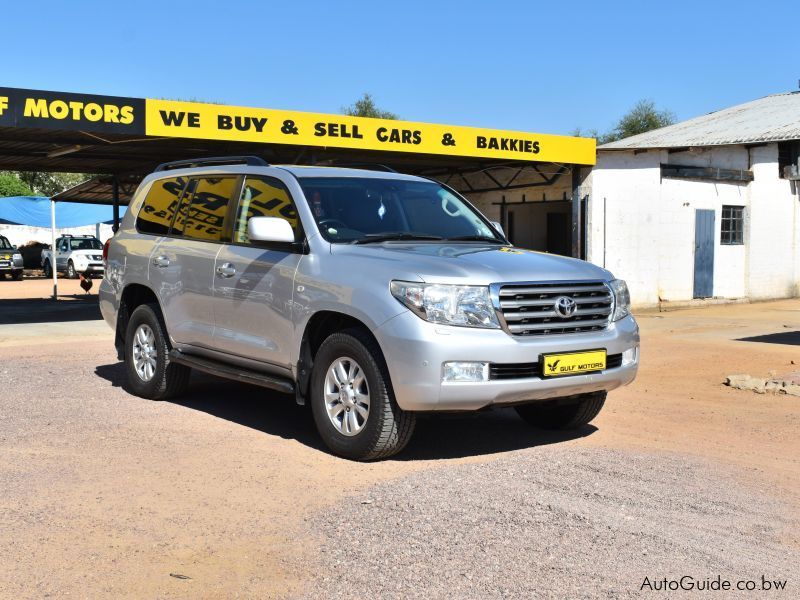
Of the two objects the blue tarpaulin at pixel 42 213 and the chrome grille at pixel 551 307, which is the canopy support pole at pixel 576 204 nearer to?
the chrome grille at pixel 551 307

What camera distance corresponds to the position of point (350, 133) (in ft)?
51.8

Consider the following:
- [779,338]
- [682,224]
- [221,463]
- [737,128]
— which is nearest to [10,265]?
[682,224]

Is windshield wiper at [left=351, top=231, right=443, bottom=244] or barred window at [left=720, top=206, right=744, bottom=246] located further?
barred window at [left=720, top=206, right=744, bottom=246]

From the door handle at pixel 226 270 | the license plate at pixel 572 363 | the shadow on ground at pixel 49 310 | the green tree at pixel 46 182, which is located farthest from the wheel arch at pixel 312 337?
the green tree at pixel 46 182

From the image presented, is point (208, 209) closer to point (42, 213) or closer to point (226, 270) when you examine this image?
point (226, 270)

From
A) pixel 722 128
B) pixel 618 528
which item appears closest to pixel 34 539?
pixel 618 528

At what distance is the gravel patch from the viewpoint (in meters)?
3.89

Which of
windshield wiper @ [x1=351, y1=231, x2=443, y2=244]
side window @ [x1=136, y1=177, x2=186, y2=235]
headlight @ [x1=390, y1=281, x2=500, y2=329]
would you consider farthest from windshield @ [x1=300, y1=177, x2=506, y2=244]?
side window @ [x1=136, y1=177, x2=186, y2=235]

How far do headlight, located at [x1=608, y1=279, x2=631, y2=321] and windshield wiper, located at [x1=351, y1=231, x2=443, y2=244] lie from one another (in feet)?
4.34

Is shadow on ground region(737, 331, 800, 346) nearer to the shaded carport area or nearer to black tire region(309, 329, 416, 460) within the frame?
the shaded carport area

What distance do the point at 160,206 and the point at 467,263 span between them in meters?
3.71

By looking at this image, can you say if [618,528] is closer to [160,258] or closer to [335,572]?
[335,572]

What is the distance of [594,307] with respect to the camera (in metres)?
6.15

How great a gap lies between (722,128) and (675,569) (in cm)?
2369
